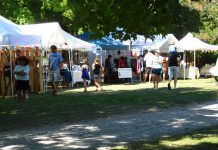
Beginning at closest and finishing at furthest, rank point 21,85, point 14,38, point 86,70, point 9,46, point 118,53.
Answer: point 21,85
point 14,38
point 9,46
point 86,70
point 118,53

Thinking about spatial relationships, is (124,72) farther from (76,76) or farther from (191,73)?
(191,73)

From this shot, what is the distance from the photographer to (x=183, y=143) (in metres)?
8.34

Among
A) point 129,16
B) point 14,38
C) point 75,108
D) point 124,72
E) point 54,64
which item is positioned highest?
point 14,38

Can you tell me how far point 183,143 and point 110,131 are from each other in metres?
1.95

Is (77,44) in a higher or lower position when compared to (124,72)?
higher

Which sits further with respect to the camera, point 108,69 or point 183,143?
point 108,69

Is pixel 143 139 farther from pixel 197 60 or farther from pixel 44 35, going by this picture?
pixel 197 60

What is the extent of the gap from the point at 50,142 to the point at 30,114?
409 centimetres

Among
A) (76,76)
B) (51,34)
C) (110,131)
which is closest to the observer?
Result: (110,131)

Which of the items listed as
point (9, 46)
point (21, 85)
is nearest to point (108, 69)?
point (9, 46)

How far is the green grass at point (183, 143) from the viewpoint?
7965 millimetres

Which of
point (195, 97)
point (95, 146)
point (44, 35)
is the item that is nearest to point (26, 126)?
point (95, 146)

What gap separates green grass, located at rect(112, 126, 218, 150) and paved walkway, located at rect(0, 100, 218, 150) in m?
0.41

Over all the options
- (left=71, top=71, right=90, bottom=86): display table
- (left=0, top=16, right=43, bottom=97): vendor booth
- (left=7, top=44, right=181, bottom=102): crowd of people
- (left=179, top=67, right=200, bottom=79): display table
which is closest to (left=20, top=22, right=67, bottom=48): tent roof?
(left=7, top=44, right=181, bottom=102): crowd of people
